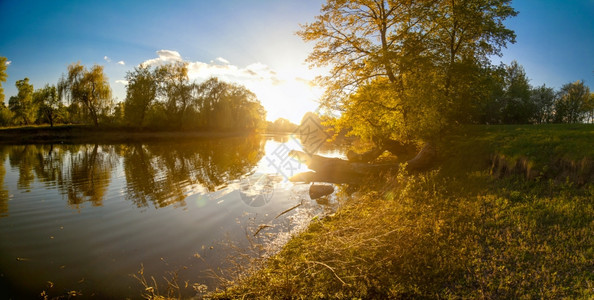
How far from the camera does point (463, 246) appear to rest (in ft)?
19.1

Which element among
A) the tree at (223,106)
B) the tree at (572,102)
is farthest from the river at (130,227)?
the tree at (223,106)

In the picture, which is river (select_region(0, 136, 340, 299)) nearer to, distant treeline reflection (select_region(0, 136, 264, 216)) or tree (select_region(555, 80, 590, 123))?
distant treeline reflection (select_region(0, 136, 264, 216))

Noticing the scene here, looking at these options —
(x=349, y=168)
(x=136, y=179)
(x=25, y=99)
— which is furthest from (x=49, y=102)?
(x=349, y=168)

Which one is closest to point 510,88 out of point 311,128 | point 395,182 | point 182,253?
point 395,182

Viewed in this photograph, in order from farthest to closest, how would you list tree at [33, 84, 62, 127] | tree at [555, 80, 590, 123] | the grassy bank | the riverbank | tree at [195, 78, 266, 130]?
tree at [195, 78, 266, 130], tree at [33, 84, 62, 127], the riverbank, tree at [555, 80, 590, 123], the grassy bank

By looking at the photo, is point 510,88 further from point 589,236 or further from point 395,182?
point 589,236

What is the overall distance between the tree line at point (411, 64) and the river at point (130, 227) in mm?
7795

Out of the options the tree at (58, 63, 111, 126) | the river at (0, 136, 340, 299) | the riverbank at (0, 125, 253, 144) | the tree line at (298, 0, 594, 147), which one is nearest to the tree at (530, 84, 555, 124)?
the tree line at (298, 0, 594, 147)

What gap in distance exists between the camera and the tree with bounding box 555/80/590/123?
124 feet

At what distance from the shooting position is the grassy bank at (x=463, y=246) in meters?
4.64

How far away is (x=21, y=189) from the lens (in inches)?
548

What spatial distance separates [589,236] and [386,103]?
1375 cm

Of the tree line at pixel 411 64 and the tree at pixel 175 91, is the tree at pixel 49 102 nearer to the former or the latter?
the tree at pixel 175 91

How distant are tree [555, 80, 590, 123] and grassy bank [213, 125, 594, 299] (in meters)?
39.9
